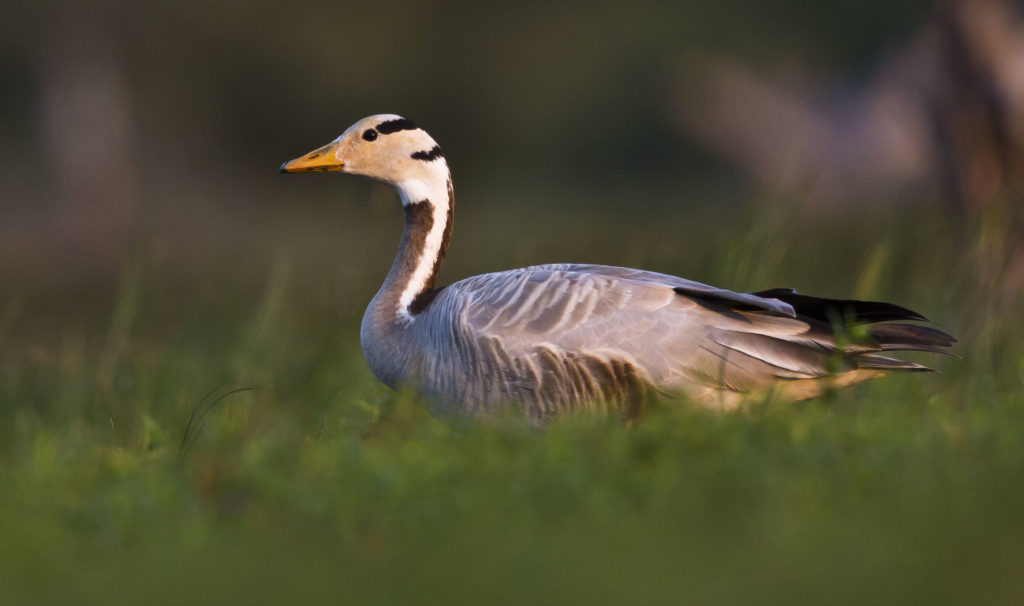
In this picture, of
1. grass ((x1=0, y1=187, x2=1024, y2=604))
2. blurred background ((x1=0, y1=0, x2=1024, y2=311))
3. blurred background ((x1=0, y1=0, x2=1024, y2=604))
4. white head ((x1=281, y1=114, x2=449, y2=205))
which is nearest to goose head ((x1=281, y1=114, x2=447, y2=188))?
white head ((x1=281, y1=114, x2=449, y2=205))

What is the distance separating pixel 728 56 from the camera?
26641mm

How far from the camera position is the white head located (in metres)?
7.08

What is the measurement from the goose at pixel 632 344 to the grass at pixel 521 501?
9.9 inches

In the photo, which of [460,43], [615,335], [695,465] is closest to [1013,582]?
[695,465]

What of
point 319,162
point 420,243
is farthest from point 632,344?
point 319,162

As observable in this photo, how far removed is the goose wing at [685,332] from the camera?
563 cm

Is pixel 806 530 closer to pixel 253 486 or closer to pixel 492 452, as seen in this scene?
pixel 492 452

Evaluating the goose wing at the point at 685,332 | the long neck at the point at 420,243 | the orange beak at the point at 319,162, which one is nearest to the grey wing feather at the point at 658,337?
the goose wing at the point at 685,332

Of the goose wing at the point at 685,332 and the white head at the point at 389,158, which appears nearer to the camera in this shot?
Result: the goose wing at the point at 685,332

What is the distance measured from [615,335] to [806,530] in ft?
7.86

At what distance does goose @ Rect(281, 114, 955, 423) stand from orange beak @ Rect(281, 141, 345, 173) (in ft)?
4.52

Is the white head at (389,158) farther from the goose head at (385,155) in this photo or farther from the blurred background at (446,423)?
the blurred background at (446,423)

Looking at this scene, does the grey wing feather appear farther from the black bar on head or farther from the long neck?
the black bar on head

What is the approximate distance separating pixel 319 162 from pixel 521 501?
3.69 m
